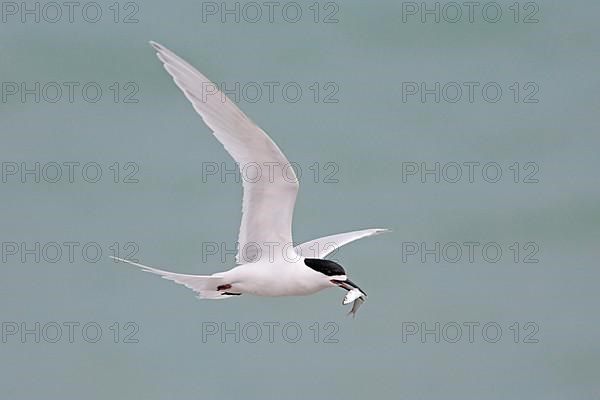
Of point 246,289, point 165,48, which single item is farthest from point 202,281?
point 165,48

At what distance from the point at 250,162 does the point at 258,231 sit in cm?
81

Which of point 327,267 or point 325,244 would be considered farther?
point 325,244

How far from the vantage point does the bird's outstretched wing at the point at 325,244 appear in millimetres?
13281

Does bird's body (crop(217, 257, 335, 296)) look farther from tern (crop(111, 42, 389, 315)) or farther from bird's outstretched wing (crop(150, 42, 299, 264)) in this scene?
bird's outstretched wing (crop(150, 42, 299, 264))

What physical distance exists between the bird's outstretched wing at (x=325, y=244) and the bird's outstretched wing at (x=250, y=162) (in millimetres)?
789

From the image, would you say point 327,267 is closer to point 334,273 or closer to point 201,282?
point 334,273

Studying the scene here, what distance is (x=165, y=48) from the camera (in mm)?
11086

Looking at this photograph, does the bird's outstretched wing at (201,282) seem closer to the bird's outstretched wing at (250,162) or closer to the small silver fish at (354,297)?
the bird's outstretched wing at (250,162)

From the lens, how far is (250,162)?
1198 centimetres

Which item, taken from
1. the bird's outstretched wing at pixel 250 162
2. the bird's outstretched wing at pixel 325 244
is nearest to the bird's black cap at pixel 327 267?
the bird's outstretched wing at pixel 250 162

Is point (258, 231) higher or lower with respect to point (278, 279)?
higher

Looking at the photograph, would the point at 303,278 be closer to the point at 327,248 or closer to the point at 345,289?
the point at 345,289

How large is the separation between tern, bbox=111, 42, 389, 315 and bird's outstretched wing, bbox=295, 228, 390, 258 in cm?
41

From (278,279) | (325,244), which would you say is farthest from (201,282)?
(325,244)
